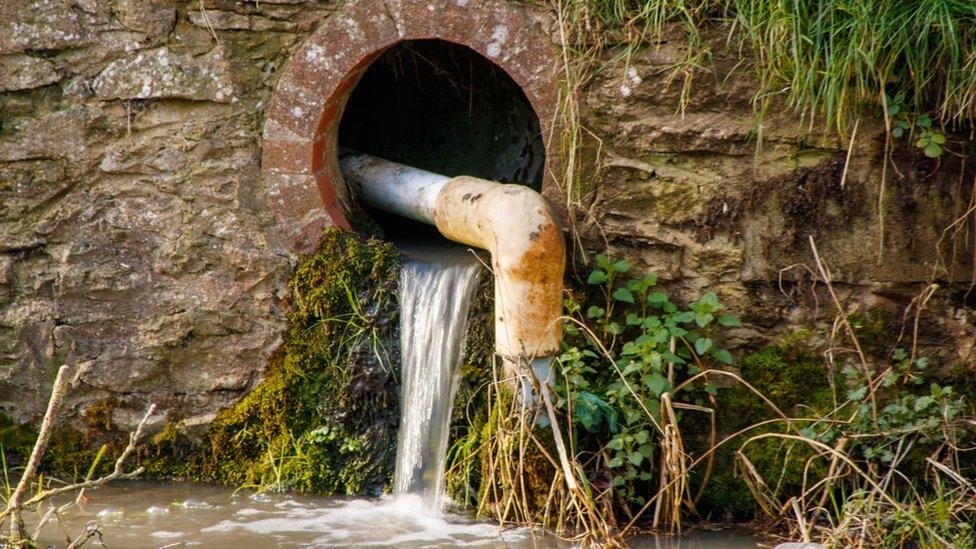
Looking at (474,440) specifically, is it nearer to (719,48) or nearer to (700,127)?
(700,127)

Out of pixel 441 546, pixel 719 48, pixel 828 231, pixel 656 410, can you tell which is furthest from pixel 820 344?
pixel 441 546

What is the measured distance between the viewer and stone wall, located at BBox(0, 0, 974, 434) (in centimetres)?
480

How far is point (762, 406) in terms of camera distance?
16.1ft

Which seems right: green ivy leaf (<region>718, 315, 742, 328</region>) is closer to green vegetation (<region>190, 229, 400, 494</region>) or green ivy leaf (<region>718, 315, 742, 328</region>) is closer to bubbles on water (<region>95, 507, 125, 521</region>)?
green vegetation (<region>190, 229, 400, 494</region>)

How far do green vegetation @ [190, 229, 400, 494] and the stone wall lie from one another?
14cm

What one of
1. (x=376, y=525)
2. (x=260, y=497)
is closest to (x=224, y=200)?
(x=260, y=497)

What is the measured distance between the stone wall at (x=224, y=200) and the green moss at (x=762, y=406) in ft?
0.41

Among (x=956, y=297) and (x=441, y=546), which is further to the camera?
(x=956, y=297)

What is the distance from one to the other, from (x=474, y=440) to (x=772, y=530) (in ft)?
4.29

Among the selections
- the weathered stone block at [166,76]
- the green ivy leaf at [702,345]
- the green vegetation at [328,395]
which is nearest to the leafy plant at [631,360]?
the green ivy leaf at [702,345]

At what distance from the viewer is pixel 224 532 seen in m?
4.62

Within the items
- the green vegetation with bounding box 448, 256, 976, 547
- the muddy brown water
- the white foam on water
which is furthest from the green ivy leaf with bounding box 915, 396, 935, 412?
the white foam on water

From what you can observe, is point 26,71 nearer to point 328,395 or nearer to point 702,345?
point 328,395

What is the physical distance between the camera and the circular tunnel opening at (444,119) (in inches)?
252
